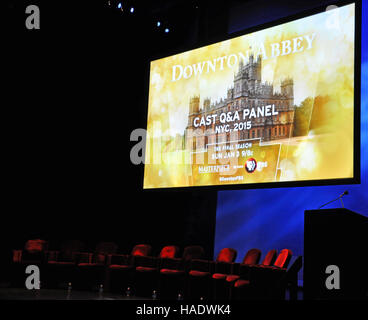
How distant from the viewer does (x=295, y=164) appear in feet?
20.2

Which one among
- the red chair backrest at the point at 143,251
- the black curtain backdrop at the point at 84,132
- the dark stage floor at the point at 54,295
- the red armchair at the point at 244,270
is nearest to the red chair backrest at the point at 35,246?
the black curtain backdrop at the point at 84,132

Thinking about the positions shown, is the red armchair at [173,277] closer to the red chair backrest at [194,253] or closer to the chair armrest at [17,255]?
the red chair backrest at [194,253]

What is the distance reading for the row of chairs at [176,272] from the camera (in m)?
6.02

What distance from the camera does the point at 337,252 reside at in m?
4.74

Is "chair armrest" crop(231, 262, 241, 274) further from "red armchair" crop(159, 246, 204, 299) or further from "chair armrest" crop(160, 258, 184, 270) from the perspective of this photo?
"chair armrest" crop(160, 258, 184, 270)

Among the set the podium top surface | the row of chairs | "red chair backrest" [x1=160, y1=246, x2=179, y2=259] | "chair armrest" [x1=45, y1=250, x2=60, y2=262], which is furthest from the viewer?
"chair armrest" [x1=45, y1=250, x2=60, y2=262]

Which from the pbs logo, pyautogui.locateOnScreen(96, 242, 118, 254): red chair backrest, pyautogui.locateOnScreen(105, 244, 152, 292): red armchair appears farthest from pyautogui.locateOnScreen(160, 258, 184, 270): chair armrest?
the pbs logo

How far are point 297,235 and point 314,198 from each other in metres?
0.64

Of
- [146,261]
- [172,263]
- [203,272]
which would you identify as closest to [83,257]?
[146,261]

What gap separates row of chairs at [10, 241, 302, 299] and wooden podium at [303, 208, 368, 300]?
0.92 m

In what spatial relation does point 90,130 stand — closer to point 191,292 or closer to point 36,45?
point 36,45

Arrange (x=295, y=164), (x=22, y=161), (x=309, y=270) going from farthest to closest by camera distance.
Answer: (x=22, y=161), (x=295, y=164), (x=309, y=270)

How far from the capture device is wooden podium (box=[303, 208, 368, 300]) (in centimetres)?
464
